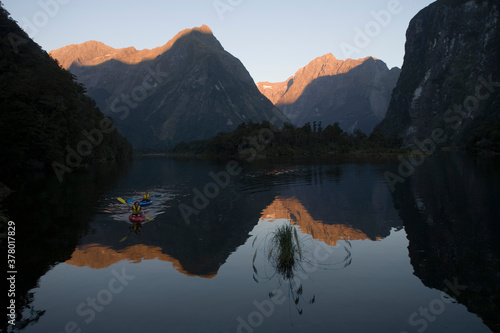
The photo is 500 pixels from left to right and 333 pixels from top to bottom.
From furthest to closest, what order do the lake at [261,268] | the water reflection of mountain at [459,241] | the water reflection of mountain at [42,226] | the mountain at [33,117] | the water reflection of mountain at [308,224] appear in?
the mountain at [33,117], the water reflection of mountain at [308,224], the water reflection of mountain at [42,226], the water reflection of mountain at [459,241], the lake at [261,268]

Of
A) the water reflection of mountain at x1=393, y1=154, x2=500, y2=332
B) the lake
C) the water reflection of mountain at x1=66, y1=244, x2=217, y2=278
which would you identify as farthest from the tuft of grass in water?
the water reflection of mountain at x1=393, y1=154, x2=500, y2=332

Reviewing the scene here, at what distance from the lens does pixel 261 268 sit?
21562 mm

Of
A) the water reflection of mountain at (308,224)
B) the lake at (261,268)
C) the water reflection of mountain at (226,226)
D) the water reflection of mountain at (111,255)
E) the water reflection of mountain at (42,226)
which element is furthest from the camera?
the water reflection of mountain at (308,224)

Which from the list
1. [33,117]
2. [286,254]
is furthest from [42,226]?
[33,117]

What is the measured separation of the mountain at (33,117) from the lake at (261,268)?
75.8 ft

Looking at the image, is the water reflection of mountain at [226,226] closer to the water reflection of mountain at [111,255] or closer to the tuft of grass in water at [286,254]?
the water reflection of mountain at [111,255]

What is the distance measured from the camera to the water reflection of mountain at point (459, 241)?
1731 cm

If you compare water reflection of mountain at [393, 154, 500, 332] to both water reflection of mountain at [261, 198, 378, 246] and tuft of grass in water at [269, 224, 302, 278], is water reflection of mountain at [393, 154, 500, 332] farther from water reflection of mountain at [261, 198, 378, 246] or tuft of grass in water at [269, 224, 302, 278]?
tuft of grass in water at [269, 224, 302, 278]

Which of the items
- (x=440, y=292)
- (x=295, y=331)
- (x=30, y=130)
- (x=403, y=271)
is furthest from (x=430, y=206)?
(x=30, y=130)

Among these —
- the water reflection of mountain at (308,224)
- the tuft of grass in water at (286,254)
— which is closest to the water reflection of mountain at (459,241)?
the water reflection of mountain at (308,224)

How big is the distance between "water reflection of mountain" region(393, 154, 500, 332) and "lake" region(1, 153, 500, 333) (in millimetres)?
88

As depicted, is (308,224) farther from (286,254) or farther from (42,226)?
(42,226)

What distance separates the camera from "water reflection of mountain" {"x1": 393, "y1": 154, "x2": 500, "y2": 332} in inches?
682

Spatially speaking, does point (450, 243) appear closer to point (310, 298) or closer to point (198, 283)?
point (310, 298)
